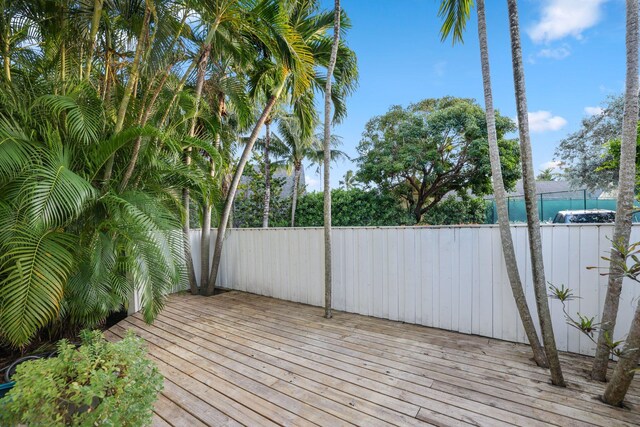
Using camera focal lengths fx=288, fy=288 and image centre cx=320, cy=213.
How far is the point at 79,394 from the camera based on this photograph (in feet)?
3.98

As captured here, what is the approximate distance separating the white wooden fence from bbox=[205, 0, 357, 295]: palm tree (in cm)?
142

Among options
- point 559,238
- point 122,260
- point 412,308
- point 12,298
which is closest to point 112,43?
point 122,260

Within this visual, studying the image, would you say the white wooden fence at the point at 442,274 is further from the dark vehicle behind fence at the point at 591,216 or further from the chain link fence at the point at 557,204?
the chain link fence at the point at 557,204

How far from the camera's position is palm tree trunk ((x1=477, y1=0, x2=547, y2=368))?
2.44 meters

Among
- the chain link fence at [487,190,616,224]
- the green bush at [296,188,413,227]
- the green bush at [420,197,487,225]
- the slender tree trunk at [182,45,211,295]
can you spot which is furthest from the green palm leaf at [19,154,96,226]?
the green bush at [420,197,487,225]

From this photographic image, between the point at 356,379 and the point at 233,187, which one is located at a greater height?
the point at 233,187

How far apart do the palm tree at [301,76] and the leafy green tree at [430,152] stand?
4.83 metres

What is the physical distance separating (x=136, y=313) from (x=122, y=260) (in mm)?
1657

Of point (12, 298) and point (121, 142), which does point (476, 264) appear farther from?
point (12, 298)

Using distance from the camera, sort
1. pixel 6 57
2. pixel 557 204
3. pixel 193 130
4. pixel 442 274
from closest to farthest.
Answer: pixel 6 57 < pixel 442 274 < pixel 193 130 < pixel 557 204

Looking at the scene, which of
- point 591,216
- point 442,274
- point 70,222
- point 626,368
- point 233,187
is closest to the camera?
point 626,368

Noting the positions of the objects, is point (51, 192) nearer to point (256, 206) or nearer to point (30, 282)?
point (30, 282)

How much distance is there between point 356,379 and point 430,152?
28.1 feet

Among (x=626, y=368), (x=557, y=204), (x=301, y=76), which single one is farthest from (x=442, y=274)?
(x=557, y=204)
